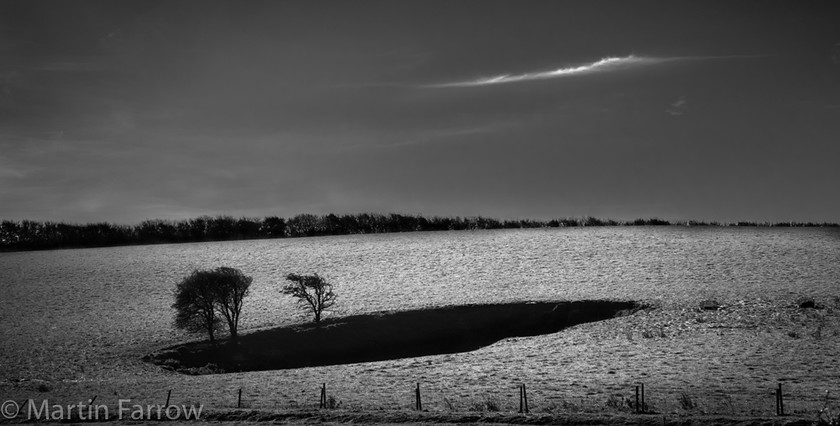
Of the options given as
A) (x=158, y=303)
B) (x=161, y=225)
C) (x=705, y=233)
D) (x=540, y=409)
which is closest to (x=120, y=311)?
(x=158, y=303)

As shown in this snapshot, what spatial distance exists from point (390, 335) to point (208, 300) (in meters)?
11.6

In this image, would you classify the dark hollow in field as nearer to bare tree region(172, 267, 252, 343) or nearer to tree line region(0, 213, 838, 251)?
bare tree region(172, 267, 252, 343)

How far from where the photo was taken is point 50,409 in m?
24.0

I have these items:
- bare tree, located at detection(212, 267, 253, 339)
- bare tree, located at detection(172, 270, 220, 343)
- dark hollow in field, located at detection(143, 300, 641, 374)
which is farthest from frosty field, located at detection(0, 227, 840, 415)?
bare tree, located at detection(212, 267, 253, 339)

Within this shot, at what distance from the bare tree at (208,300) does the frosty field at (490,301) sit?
1.82 meters

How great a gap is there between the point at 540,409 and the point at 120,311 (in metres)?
37.0

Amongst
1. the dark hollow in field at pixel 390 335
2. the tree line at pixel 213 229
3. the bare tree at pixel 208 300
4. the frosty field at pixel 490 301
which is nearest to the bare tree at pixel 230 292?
the bare tree at pixel 208 300

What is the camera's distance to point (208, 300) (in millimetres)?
40156

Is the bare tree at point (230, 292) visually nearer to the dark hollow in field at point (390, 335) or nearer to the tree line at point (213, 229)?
the dark hollow in field at point (390, 335)

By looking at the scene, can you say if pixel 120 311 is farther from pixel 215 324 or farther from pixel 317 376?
pixel 317 376

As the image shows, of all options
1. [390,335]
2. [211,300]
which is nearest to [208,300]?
[211,300]

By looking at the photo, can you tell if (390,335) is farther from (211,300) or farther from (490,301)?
(211,300)

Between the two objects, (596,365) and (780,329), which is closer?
(596,365)

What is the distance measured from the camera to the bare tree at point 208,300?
39844 millimetres
